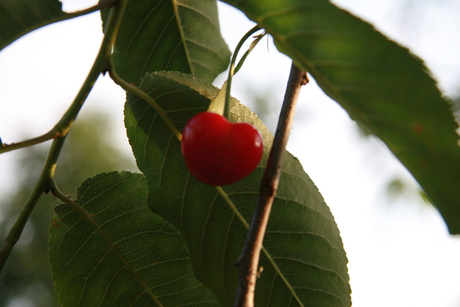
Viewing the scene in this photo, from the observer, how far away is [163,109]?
2.41ft

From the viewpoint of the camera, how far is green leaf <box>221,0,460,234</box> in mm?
379

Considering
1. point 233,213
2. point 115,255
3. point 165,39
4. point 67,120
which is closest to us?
point 67,120

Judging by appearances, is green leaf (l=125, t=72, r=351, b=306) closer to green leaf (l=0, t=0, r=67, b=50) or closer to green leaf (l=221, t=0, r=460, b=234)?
green leaf (l=0, t=0, r=67, b=50)

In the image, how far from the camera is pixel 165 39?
3.32 feet

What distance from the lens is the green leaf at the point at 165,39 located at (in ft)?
3.15

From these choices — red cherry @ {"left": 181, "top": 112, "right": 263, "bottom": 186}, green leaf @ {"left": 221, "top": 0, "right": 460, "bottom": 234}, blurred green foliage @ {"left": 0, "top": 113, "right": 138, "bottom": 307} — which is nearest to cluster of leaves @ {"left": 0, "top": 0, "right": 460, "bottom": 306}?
green leaf @ {"left": 221, "top": 0, "right": 460, "bottom": 234}

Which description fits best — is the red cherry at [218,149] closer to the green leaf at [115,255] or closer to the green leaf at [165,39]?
the green leaf at [115,255]

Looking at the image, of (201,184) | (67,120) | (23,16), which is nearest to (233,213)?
(201,184)

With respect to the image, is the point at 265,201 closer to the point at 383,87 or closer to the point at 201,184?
the point at 383,87

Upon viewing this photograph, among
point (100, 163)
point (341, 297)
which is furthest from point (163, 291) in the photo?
point (100, 163)

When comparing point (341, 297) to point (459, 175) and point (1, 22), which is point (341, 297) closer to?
point (459, 175)

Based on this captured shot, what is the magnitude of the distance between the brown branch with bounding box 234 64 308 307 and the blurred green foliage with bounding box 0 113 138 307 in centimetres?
1117

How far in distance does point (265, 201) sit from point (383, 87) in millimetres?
184

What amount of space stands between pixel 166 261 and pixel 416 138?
65 centimetres
